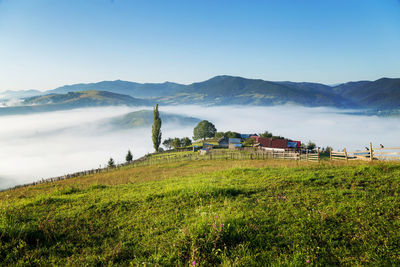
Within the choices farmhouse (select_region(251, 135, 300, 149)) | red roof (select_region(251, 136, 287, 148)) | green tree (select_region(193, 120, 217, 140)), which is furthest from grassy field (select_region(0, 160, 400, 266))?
green tree (select_region(193, 120, 217, 140))

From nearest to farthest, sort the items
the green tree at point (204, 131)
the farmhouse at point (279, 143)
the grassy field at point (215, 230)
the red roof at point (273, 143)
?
1. the grassy field at point (215, 230)
2. the farmhouse at point (279, 143)
3. the red roof at point (273, 143)
4. the green tree at point (204, 131)

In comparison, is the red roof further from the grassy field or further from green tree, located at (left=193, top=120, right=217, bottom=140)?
the grassy field

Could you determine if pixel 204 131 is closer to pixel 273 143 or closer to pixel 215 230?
pixel 273 143

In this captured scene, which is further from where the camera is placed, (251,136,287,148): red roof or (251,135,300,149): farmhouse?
(251,136,287,148): red roof

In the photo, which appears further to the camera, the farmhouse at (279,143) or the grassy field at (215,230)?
the farmhouse at (279,143)

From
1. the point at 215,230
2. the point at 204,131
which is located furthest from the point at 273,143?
the point at 215,230

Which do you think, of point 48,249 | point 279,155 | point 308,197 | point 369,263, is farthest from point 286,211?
point 279,155

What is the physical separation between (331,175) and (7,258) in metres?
14.7

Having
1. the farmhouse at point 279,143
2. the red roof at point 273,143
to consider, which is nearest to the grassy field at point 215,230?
the farmhouse at point 279,143

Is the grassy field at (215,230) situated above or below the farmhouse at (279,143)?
above

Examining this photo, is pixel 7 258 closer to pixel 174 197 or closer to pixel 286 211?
pixel 174 197

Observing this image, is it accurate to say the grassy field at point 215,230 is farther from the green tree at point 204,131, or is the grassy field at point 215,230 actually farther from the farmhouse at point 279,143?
the green tree at point 204,131

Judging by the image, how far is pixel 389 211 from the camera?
23.1ft

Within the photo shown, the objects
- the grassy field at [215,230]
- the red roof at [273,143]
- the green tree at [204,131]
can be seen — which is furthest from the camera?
the green tree at [204,131]
